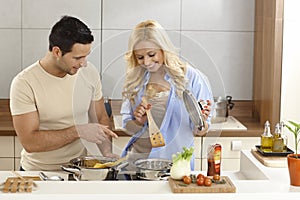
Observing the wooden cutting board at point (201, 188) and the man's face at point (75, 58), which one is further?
the man's face at point (75, 58)

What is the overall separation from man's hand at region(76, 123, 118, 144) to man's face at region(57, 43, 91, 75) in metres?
0.32

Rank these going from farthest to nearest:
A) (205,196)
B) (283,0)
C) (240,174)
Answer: (283,0), (240,174), (205,196)

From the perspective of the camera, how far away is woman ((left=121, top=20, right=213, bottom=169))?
8.02 ft

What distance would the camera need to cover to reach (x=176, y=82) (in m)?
2.51

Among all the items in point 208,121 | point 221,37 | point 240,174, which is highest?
point 221,37

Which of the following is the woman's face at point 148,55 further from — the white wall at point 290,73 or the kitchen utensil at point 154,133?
the white wall at point 290,73

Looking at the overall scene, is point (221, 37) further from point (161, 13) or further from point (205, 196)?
point (205, 196)

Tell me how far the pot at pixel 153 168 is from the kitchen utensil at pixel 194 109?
0.64 ft

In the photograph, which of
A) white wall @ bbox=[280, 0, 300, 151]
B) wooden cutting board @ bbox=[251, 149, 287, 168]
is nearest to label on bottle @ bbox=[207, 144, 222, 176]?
wooden cutting board @ bbox=[251, 149, 287, 168]

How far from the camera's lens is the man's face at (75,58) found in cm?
274

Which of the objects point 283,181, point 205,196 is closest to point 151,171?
point 205,196

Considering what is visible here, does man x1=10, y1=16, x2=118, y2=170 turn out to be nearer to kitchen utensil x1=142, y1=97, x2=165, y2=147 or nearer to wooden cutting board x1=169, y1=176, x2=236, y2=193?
kitchen utensil x1=142, y1=97, x2=165, y2=147

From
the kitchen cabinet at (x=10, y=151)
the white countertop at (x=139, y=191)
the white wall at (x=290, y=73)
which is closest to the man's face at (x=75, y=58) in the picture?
the white countertop at (x=139, y=191)

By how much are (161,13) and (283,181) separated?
210cm
